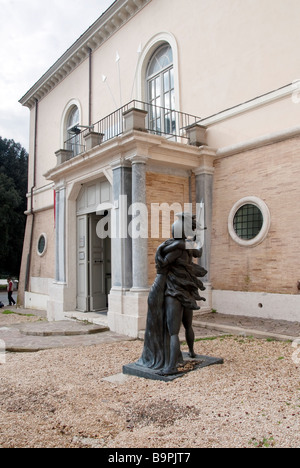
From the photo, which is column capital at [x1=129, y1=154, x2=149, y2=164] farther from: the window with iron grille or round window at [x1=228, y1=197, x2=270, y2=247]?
the window with iron grille

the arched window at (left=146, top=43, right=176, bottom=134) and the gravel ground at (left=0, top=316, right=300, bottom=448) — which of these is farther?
the arched window at (left=146, top=43, right=176, bottom=134)

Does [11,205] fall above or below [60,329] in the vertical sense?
above

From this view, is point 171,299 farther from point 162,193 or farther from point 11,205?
point 11,205

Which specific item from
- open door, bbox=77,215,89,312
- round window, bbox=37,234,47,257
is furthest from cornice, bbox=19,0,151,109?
open door, bbox=77,215,89,312

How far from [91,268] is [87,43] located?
8340mm

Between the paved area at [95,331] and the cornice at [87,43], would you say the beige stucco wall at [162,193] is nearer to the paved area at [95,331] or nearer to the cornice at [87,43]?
the paved area at [95,331]

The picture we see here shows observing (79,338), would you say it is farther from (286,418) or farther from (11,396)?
(286,418)

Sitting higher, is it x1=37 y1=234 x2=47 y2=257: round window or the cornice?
the cornice

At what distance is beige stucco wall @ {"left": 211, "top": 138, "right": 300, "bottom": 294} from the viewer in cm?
767

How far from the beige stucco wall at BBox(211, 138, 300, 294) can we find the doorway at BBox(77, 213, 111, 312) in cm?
314

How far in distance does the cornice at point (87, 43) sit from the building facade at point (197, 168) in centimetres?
9

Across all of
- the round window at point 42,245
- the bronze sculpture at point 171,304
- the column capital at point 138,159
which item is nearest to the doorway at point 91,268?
the column capital at point 138,159

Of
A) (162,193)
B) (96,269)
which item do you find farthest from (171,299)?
(96,269)

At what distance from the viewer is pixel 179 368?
4.79m
